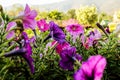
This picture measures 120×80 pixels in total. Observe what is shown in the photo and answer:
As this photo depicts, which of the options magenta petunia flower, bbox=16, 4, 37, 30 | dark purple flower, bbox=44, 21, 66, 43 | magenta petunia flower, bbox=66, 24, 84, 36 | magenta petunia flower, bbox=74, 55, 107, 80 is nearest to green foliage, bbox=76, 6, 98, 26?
magenta petunia flower, bbox=66, 24, 84, 36

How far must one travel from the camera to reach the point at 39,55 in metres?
1.81

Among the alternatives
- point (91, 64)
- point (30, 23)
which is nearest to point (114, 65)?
point (30, 23)

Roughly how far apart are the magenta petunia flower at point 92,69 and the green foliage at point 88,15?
35998 millimetres

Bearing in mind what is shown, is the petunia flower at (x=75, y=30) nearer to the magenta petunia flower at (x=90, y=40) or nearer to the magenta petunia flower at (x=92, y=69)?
the magenta petunia flower at (x=90, y=40)

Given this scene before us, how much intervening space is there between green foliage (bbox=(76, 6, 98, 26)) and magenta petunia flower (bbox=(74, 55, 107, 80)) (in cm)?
3600

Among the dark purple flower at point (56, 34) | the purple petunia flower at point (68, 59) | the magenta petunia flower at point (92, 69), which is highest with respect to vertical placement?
the magenta petunia flower at point (92, 69)

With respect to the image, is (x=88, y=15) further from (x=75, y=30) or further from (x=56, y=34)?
(x=56, y=34)

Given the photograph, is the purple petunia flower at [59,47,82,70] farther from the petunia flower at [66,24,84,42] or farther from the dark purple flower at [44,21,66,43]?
the petunia flower at [66,24,84,42]

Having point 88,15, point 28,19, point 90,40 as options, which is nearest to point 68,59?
point 28,19

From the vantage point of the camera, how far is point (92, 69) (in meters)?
1.06

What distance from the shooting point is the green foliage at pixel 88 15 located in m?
37.3

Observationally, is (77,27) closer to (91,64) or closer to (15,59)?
(15,59)

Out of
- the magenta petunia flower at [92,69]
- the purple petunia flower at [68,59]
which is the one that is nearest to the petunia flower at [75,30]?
the purple petunia flower at [68,59]

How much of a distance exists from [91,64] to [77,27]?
1634 millimetres
